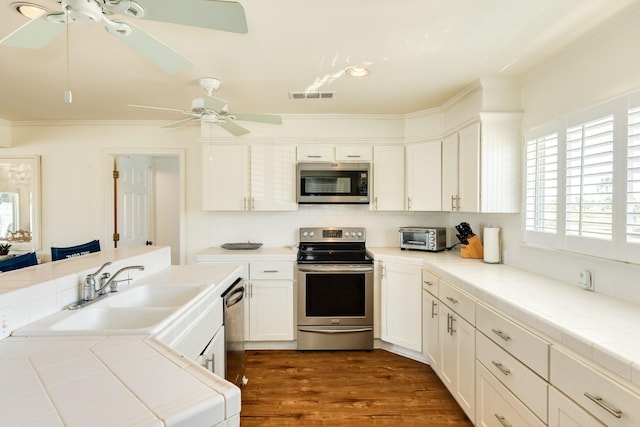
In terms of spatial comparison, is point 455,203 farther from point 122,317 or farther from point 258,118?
point 122,317

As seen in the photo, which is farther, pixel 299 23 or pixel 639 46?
pixel 299 23

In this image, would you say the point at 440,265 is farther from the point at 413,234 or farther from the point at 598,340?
the point at 598,340

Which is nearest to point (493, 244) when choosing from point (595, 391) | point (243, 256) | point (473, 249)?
point (473, 249)

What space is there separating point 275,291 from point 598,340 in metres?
2.39

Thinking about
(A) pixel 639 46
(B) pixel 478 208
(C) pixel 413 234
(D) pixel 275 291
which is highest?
(A) pixel 639 46

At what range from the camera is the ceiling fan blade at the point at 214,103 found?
208 cm

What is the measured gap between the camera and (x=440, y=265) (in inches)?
97.3

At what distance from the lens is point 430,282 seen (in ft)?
8.48

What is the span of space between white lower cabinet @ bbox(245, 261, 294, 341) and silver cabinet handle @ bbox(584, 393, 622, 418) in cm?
229

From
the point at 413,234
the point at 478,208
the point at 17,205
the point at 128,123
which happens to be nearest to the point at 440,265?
the point at 478,208

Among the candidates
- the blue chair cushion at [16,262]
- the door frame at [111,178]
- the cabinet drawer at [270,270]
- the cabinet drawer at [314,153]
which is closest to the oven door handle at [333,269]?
the cabinet drawer at [270,270]

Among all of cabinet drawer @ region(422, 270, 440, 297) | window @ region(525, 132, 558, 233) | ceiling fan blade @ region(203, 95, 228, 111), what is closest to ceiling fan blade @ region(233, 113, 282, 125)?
ceiling fan blade @ region(203, 95, 228, 111)

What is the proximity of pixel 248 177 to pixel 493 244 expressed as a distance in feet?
7.58

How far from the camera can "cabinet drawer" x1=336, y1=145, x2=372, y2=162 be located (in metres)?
3.29
